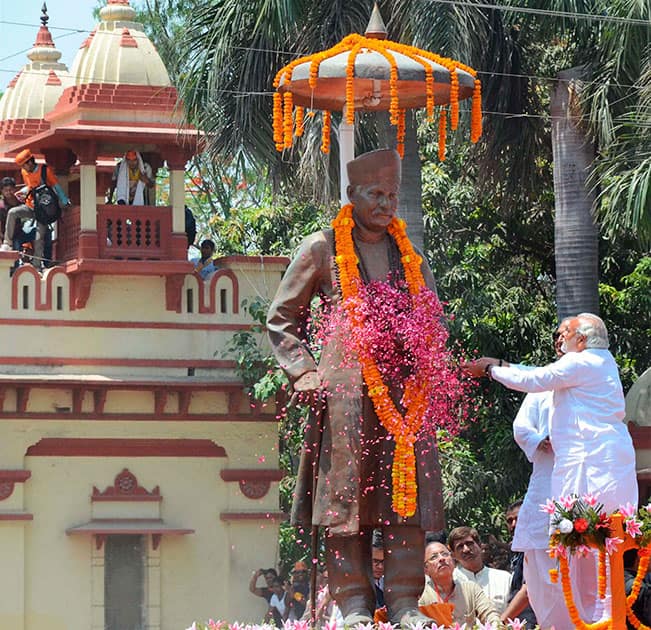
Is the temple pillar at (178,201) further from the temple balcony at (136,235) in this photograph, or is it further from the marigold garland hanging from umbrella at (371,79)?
the marigold garland hanging from umbrella at (371,79)

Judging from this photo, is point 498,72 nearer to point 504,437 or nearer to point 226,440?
point 504,437

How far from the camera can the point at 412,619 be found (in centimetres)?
928

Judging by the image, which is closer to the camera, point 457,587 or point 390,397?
point 390,397

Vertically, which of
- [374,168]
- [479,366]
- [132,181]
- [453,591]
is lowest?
[453,591]

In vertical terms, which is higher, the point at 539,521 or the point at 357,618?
the point at 539,521

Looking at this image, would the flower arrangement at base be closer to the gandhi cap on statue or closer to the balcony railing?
the gandhi cap on statue

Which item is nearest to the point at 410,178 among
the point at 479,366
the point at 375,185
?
the point at 375,185

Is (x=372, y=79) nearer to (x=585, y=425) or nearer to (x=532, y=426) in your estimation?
(x=532, y=426)

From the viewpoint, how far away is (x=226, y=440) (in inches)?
905

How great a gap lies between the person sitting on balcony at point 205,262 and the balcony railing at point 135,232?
2.07 ft

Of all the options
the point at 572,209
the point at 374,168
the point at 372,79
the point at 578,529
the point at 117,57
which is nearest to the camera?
the point at 578,529

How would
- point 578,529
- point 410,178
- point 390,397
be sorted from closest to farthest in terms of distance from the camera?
1. point 578,529
2. point 390,397
3. point 410,178

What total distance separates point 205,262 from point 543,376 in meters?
14.4

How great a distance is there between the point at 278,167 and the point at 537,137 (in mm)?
2953
